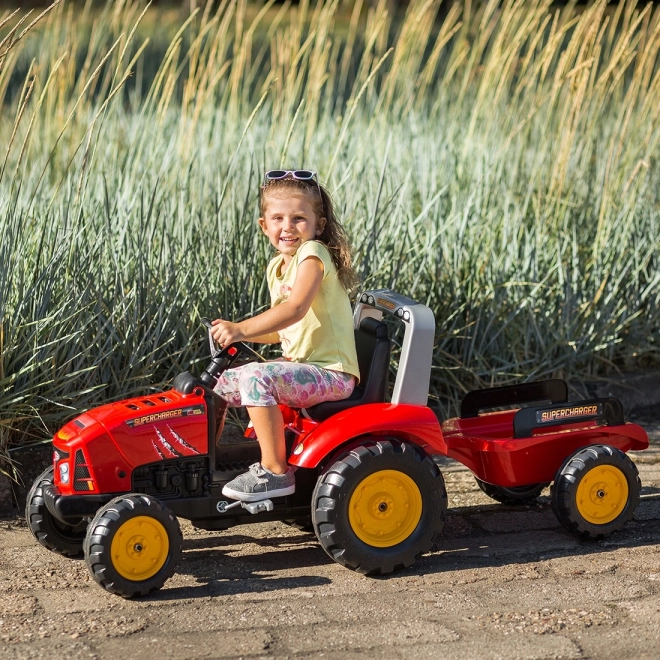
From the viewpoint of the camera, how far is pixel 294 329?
3.64m

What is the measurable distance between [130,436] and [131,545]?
0.34 meters

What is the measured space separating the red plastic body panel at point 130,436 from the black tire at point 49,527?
14 centimetres

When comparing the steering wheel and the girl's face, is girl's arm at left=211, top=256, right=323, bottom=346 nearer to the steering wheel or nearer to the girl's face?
the steering wheel

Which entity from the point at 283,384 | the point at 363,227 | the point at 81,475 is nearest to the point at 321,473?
the point at 283,384

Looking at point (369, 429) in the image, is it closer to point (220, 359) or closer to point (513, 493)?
point (220, 359)

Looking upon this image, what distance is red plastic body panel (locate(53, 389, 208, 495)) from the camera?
329 cm

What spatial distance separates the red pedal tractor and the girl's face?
365 millimetres

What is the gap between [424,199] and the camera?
18.1 ft

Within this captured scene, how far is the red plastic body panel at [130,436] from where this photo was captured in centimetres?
329

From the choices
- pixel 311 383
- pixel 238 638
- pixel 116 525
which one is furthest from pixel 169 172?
pixel 238 638

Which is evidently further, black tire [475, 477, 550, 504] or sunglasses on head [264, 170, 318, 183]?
black tire [475, 477, 550, 504]

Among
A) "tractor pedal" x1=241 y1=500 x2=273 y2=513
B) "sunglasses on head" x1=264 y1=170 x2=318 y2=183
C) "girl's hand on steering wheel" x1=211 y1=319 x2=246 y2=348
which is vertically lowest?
"tractor pedal" x1=241 y1=500 x2=273 y2=513

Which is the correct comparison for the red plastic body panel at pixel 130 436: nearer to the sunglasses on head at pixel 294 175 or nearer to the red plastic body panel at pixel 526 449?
the sunglasses on head at pixel 294 175

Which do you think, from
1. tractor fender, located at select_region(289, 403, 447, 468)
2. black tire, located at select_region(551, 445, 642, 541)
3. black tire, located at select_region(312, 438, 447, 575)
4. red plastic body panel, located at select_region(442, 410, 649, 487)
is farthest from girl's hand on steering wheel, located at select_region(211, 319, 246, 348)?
black tire, located at select_region(551, 445, 642, 541)
